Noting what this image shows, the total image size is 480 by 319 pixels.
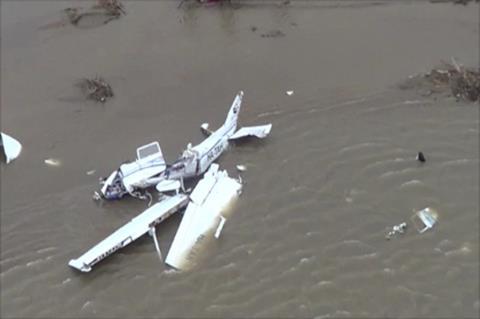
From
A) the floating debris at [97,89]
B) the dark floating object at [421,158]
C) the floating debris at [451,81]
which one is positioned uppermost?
the floating debris at [97,89]

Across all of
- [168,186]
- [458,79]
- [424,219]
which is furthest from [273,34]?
[424,219]

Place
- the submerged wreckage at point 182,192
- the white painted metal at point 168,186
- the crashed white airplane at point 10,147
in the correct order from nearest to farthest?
1. the submerged wreckage at point 182,192
2. the white painted metal at point 168,186
3. the crashed white airplane at point 10,147

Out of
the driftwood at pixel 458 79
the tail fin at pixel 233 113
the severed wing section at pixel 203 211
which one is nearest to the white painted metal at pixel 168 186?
the severed wing section at pixel 203 211

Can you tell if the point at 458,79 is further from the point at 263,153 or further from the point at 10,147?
the point at 10,147

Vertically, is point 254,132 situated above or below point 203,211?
above

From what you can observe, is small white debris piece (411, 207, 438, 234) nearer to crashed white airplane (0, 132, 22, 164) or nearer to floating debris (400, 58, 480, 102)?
floating debris (400, 58, 480, 102)

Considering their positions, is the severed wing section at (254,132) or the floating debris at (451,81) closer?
the severed wing section at (254,132)

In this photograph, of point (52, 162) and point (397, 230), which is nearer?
point (397, 230)

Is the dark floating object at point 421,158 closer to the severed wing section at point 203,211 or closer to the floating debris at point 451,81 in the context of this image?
the floating debris at point 451,81
